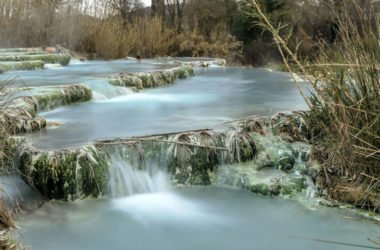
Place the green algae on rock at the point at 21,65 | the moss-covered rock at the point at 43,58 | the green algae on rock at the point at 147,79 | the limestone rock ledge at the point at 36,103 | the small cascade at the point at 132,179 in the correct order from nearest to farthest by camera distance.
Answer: the small cascade at the point at 132,179 < the limestone rock ledge at the point at 36,103 < the green algae on rock at the point at 147,79 < the green algae on rock at the point at 21,65 < the moss-covered rock at the point at 43,58

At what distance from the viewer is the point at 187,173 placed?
454 cm

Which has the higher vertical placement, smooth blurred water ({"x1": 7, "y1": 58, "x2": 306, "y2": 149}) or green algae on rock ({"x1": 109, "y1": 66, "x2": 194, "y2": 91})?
green algae on rock ({"x1": 109, "y1": 66, "x2": 194, "y2": 91})

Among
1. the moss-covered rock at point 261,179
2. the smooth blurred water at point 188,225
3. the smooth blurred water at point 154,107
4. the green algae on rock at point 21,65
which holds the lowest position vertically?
the smooth blurred water at point 188,225

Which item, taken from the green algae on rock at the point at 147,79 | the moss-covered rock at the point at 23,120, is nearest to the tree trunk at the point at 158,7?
the green algae on rock at the point at 147,79

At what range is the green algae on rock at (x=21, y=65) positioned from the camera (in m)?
9.39

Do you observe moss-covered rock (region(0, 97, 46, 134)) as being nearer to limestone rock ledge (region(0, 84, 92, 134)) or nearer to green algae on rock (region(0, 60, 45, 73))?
limestone rock ledge (region(0, 84, 92, 134))

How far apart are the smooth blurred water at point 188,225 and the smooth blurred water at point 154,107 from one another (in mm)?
795

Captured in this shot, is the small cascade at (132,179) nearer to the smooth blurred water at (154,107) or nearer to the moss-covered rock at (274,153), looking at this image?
the smooth blurred water at (154,107)

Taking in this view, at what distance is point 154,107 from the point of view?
22.4 feet

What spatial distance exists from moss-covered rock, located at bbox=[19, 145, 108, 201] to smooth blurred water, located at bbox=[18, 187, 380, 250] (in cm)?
11

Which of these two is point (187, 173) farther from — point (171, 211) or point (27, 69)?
point (27, 69)

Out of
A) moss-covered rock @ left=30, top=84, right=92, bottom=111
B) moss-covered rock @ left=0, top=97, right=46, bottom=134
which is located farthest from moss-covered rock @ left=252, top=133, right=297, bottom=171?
moss-covered rock @ left=30, top=84, right=92, bottom=111

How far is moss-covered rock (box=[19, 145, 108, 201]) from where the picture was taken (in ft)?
13.1

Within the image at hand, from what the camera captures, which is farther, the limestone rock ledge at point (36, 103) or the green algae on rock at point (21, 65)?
the green algae on rock at point (21, 65)
